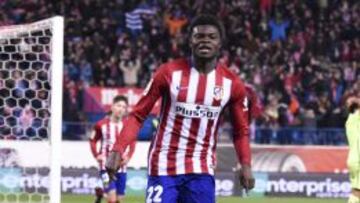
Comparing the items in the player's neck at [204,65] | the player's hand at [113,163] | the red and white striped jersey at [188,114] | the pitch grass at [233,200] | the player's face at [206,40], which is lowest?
the pitch grass at [233,200]

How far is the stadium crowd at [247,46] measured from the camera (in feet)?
81.3

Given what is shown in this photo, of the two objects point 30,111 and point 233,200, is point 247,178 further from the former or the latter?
point 233,200

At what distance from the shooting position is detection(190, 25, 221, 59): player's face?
21.9 feet

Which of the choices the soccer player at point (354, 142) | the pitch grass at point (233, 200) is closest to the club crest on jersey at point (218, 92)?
the soccer player at point (354, 142)

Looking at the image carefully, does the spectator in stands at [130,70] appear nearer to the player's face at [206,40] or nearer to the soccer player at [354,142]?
the soccer player at [354,142]

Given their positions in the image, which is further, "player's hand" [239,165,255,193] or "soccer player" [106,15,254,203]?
"player's hand" [239,165,255,193]

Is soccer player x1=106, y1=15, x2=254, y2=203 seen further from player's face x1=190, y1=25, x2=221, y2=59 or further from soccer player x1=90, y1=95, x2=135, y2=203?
soccer player x1=90, y1=95, x2=135, y2=203

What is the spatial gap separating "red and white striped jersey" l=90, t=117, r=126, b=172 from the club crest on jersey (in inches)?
285

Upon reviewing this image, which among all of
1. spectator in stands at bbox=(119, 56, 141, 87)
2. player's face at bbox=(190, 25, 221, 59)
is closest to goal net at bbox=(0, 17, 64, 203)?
player's face at bbox=(190, 25, 221, 59)

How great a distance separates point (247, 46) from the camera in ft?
90.8

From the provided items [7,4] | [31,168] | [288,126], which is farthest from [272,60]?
[31,168]

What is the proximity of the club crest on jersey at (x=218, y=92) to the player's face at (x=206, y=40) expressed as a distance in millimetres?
279

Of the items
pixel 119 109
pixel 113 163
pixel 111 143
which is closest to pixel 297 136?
pixel 111 143

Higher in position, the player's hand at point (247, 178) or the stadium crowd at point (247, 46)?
the stadium crowd at point (247, 46)
